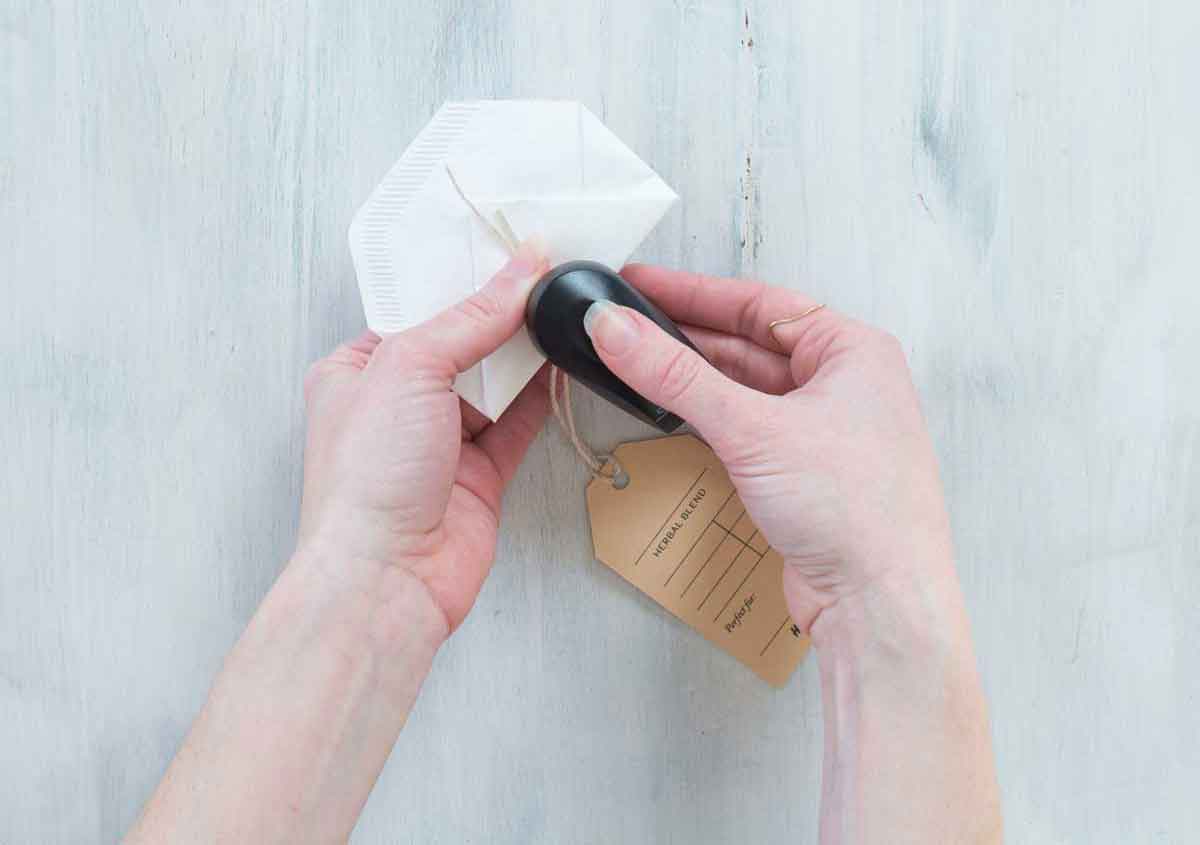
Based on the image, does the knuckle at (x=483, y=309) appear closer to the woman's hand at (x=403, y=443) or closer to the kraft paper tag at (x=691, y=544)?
the woman's hand at (x=403, y=443)

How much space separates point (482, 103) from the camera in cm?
58

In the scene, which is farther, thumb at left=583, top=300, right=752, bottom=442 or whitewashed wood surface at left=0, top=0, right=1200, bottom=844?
whitewashed wood surface at left=0, top=0, right=1200, bottom=844

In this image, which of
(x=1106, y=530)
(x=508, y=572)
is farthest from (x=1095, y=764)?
(x=508, y=572)

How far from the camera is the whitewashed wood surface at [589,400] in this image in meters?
0.65

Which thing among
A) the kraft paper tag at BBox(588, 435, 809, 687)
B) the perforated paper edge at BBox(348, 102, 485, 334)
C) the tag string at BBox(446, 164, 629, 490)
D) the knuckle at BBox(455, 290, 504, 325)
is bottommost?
the kraft paper tag at BBox(588, 435, 809, 687)

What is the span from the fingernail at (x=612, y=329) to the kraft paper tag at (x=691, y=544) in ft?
0.44

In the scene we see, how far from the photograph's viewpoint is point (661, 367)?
536mm

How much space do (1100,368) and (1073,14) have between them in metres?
0.26

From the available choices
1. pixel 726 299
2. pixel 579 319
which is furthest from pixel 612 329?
pixel 726 299

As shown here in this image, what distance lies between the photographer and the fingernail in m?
0.54

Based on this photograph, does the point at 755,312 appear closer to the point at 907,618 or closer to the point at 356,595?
the point at 907,618

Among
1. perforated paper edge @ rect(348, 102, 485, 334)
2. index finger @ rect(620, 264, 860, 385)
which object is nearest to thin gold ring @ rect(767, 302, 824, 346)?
index finger @ rect(620, 264, 860, 385)

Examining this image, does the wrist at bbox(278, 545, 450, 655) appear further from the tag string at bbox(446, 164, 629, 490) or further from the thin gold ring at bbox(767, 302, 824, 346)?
the thin gold ring at bbox(767, 302, 824, 346)

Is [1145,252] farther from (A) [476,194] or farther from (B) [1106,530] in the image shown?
(A) [476,194]
